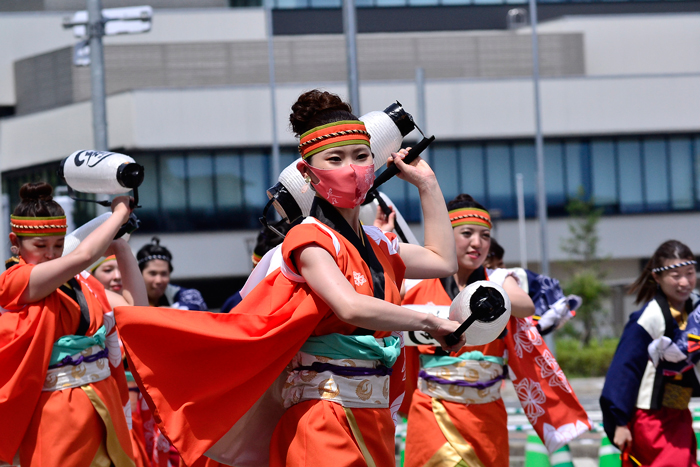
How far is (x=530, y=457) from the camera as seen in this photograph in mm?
6621

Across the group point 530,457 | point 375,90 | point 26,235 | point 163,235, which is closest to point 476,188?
point 375,90

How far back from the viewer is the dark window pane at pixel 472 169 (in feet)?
103

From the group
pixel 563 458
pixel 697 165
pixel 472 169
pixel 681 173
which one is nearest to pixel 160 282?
pixel 563 458

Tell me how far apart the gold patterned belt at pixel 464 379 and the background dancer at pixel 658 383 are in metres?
0.86

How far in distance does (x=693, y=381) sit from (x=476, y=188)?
26490mm

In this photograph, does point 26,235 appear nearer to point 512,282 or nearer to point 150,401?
point 150,401

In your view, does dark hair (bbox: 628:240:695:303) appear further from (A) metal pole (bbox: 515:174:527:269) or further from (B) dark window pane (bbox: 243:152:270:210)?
(B) dark window pane (bbox: 243:152:270:210)

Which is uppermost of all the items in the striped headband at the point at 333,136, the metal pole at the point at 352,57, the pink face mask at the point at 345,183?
the metal pole at the point at 352,57

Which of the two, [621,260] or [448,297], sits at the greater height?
[448,297]

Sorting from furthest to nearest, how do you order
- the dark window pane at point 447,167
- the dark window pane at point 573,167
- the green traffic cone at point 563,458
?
the dark window pane at point 573,167
the dark window pane at point 447,167
the green traffic cone at point 563,458

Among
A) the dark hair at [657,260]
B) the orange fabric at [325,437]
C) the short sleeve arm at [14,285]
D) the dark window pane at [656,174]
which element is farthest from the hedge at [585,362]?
the orange fabric at [325,437]

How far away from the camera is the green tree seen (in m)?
25.0

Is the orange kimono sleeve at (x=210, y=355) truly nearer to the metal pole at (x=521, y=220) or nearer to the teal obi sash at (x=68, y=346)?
the teal obi sash at (x=68, y=346)

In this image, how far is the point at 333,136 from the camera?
10.7 feet
